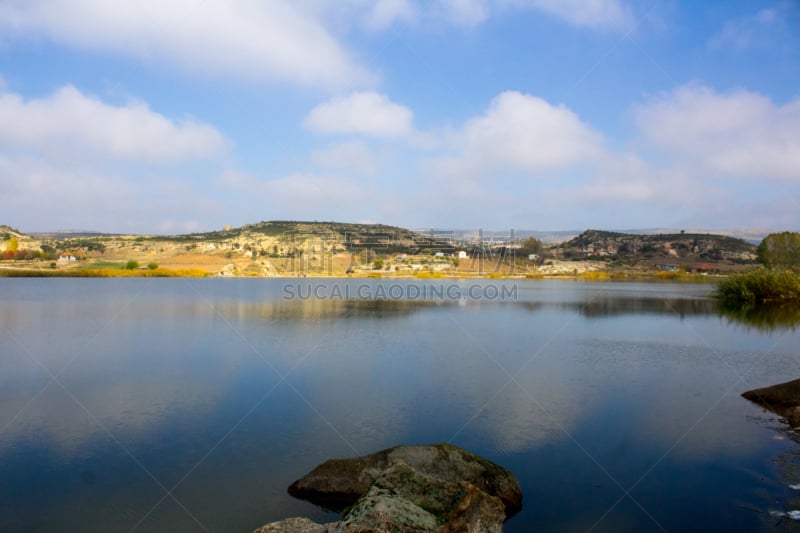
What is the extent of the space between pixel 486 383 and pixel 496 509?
968 cm

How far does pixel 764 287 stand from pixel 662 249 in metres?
64.8

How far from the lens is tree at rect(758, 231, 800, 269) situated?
208ft

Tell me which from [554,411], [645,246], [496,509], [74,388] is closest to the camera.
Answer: [496,509]

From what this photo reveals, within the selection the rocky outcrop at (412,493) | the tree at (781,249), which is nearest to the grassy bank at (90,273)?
the tree at (781,249)

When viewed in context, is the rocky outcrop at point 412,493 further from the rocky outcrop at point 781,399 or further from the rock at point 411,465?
the rocky outcrop at point 781,399

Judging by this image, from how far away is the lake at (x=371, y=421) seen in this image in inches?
277

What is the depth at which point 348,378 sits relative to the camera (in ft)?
47.2

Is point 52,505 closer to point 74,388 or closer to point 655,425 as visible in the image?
point 74,388

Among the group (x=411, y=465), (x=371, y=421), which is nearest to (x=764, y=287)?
(x=371, y=421)

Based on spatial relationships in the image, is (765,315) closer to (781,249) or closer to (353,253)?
(781,249)

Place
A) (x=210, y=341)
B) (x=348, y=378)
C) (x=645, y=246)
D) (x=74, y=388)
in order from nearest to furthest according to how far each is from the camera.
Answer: (x=74, y=388), (x=348, y=378), (x=210, y=341), (x=645, y=246)

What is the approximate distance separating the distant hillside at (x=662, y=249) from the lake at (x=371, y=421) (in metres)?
83.6

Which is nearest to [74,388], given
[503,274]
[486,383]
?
[486,383]

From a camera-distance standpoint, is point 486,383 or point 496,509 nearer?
point 496,509
